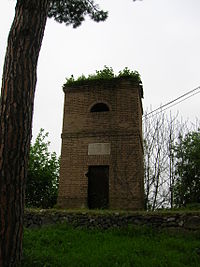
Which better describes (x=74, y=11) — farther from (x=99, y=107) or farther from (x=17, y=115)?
(x=99, y=107)

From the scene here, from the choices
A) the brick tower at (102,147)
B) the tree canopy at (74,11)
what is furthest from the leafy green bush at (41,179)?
the tree canopy at (74,11)

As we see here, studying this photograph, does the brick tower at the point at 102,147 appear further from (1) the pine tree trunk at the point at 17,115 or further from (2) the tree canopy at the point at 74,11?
(1) the pine tree trunk at the point at 17,115

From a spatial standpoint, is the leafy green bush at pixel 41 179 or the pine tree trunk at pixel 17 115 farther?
the leafy green bush at pixel 41 179

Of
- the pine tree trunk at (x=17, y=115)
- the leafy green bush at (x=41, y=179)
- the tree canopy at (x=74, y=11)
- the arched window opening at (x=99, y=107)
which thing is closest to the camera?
the pine tree trunk at (x=17, y=115)

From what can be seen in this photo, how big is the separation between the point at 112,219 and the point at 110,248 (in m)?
2.17

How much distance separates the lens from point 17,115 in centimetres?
468

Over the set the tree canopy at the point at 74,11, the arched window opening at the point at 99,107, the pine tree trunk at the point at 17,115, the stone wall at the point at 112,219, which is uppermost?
the tree canopy at the point at 74,11

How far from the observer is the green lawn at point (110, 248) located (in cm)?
577

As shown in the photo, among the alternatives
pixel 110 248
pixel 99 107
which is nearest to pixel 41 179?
pixel 99 107

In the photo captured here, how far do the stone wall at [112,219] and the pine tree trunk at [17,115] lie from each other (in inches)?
183

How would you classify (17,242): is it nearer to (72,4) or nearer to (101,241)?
(101,241)

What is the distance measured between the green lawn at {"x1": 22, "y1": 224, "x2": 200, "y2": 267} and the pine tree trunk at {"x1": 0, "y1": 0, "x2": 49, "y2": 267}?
1.09 metres

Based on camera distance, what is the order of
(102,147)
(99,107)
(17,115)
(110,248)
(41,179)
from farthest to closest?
(41,179), (99,107), (102,147), (110,248), (17,115)

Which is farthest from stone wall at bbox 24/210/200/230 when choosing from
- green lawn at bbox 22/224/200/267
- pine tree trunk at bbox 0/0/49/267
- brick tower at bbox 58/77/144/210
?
pine tree trunk at bbox 0/0/49/267
